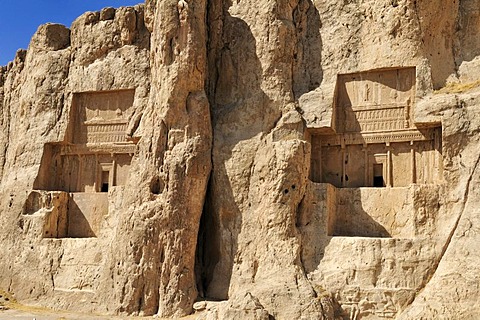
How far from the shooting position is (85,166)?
23656 mm

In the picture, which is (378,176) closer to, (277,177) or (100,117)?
(277,177)

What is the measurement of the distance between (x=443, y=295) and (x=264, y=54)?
9.64 m

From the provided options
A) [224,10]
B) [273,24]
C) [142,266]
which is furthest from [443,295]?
[224,10]

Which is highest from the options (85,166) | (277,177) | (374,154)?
(374,154)

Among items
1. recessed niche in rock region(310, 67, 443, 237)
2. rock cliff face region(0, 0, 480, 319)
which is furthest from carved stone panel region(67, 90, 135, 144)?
recessed niche in rock region(310, 67, 443, 237)

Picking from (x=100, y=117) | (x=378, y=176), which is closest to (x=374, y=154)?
(x=378, y=176)

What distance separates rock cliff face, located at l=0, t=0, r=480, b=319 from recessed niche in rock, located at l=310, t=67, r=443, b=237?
0.05 m

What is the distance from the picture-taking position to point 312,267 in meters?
18.1

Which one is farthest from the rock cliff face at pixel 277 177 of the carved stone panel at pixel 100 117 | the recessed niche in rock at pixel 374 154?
the carved stone panel at pixel 100 117

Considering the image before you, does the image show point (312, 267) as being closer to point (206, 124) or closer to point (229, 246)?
point (229, 246)

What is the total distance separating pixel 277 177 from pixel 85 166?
8.70 m

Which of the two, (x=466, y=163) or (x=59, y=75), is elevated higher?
(x=59, y=75)

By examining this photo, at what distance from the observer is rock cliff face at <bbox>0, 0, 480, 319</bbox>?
1728cm

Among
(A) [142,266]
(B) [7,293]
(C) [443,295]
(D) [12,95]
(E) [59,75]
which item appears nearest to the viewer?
(C) [443,295]
